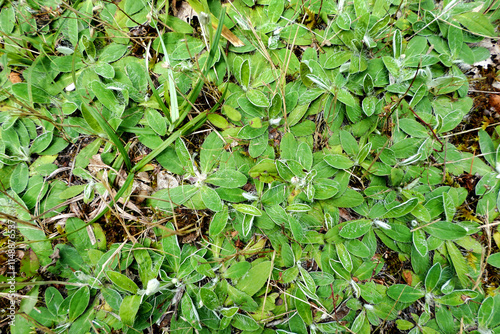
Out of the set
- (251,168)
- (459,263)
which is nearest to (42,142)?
(251,168)

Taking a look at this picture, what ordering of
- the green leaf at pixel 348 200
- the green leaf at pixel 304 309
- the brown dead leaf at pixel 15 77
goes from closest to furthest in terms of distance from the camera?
the green leaf at pixel 304 309, the green leaf at pixel 348 200, the brown dead leaf at pixel 15 77

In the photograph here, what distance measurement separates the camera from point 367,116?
7.18 feet

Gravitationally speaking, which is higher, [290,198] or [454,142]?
[454,142]

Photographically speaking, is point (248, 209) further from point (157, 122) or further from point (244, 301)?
point (157, 122)

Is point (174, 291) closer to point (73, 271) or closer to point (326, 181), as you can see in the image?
point (73, 271)

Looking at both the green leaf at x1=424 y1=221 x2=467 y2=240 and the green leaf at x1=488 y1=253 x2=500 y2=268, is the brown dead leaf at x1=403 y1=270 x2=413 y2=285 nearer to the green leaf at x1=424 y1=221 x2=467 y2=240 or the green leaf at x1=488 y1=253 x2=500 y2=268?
the green leaf at x1=424 y1=221 x2=467 y2=240

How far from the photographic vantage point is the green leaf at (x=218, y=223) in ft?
6.64

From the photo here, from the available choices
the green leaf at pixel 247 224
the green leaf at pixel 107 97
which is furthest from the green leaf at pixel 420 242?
the green leaf at pixel 107 97

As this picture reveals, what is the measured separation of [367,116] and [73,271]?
259cm

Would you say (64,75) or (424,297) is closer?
(424,297)

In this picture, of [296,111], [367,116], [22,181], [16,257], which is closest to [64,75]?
[22,181]

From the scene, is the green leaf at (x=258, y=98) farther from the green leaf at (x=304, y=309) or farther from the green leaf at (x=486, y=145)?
the green leaf at (x=486, y=145)

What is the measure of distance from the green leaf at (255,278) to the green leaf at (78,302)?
113cm

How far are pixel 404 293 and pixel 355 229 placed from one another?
1.99ft
